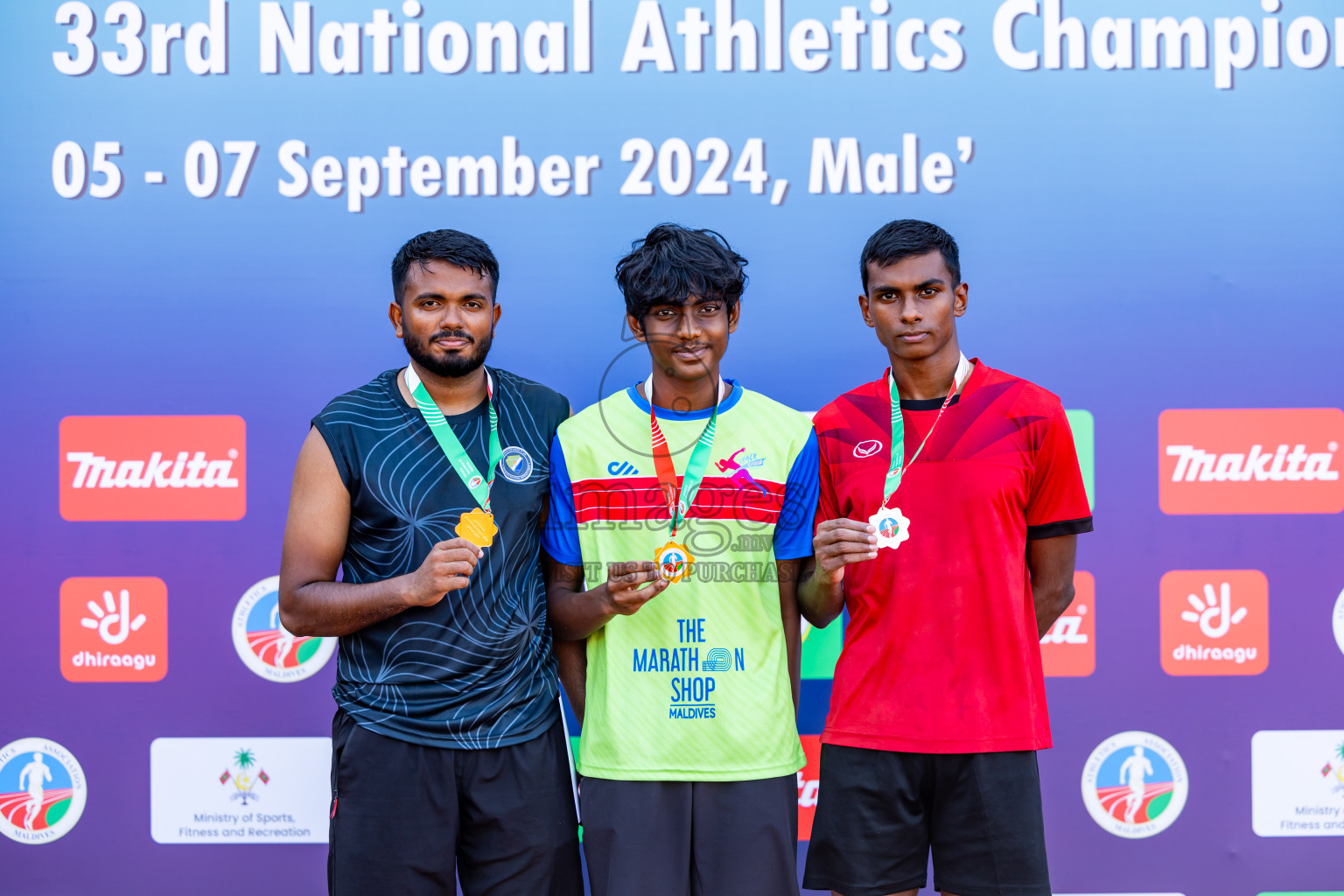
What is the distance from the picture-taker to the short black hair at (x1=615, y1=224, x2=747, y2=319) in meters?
1.97

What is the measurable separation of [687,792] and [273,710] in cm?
143

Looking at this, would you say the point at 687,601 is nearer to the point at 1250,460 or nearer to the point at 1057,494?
the point at 1057,494

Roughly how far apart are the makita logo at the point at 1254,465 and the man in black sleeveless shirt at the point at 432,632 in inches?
73.2

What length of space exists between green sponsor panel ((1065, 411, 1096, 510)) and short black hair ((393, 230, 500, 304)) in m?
1.68

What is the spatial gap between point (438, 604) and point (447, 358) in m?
0.52

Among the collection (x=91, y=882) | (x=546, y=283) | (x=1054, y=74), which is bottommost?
(x=91, y=882)

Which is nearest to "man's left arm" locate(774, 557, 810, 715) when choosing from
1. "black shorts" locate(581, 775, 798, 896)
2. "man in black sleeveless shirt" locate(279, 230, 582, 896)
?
"black shorts" locate(581, 775, 798, 896)

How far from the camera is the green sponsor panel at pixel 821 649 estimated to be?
2.72 meters

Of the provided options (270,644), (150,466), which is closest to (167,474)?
(150,466)

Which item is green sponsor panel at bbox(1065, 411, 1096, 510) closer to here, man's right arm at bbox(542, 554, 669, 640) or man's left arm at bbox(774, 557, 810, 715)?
man's left arm at bbox(774, 557, 810, 715)

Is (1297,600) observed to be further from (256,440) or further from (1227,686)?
(256,440)

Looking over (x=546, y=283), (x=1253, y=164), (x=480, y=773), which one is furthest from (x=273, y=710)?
(x=1253, y=164)

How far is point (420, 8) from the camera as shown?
105 inches

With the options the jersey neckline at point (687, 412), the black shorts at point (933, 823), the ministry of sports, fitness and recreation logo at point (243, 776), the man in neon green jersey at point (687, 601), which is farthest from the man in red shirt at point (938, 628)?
the ministry of sports, fitness and recreation logo at point (243, 776)
